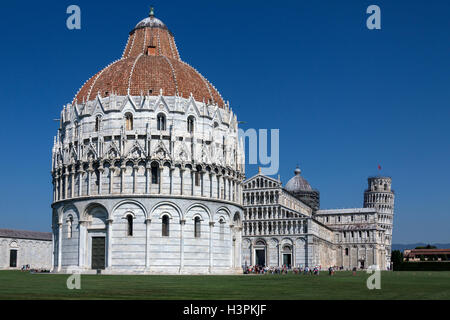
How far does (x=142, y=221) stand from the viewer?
58656 millimetres

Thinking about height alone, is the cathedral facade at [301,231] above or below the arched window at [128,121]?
below

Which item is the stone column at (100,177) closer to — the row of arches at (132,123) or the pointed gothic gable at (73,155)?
the pointed gothic gable at (73,155)

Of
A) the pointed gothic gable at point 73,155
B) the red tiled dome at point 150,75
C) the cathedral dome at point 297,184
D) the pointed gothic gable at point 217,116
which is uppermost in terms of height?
the red tiled dome at point 150,75

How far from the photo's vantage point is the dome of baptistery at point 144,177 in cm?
5884

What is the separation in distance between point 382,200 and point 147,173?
5050 inches

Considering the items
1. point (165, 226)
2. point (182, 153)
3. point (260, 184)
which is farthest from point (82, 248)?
point (260, 184)

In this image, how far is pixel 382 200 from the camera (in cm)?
17525

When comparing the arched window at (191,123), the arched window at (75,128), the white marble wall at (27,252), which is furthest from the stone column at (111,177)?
the white marble wall at (27,252)

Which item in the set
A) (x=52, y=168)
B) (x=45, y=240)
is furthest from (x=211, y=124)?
(x=45, y=240)

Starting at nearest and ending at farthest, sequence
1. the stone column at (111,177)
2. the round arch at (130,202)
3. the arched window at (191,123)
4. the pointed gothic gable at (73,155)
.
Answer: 1. the round arch at (130,202)
2. the stone column at (111,177)
3. the pointed gothic gable at (73,155)
4. the arched window at (191,123)

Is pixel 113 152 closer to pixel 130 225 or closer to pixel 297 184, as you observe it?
pixel 130 225

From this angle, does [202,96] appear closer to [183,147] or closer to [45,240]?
[183,147]

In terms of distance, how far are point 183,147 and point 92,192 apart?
10.2 meters
